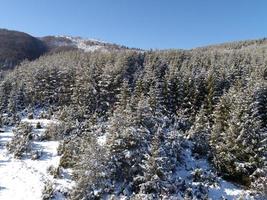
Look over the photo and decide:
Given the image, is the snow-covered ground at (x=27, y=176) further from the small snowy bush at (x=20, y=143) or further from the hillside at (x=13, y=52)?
the hillside at (x=13, y=52)

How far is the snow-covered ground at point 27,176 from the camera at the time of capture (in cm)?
2923

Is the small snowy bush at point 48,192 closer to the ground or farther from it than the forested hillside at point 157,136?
closer to the ground

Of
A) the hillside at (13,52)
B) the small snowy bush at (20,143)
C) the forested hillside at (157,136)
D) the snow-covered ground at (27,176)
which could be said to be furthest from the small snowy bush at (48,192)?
the hillside at (13,52)

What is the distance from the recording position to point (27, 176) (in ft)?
107

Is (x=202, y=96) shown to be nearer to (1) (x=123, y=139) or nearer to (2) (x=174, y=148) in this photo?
(2) (x=174, y=148)

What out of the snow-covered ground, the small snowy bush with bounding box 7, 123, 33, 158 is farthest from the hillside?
the snow-covered ground

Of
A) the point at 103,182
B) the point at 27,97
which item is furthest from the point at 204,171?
the point at 27,97

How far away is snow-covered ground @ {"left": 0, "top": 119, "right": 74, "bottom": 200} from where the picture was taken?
29234mm

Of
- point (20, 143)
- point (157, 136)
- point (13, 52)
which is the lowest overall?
point (20, 143)

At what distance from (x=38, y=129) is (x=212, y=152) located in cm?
2582

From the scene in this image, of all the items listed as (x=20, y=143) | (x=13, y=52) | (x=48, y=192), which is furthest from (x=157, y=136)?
(x=13, y=52)

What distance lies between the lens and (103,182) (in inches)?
1208

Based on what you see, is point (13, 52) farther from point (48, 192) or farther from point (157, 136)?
point (48, 192)

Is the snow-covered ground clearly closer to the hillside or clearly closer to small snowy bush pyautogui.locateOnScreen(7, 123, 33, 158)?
small snowy bush pyautogui.locateOnScreen(7, 123, 33, 158)
